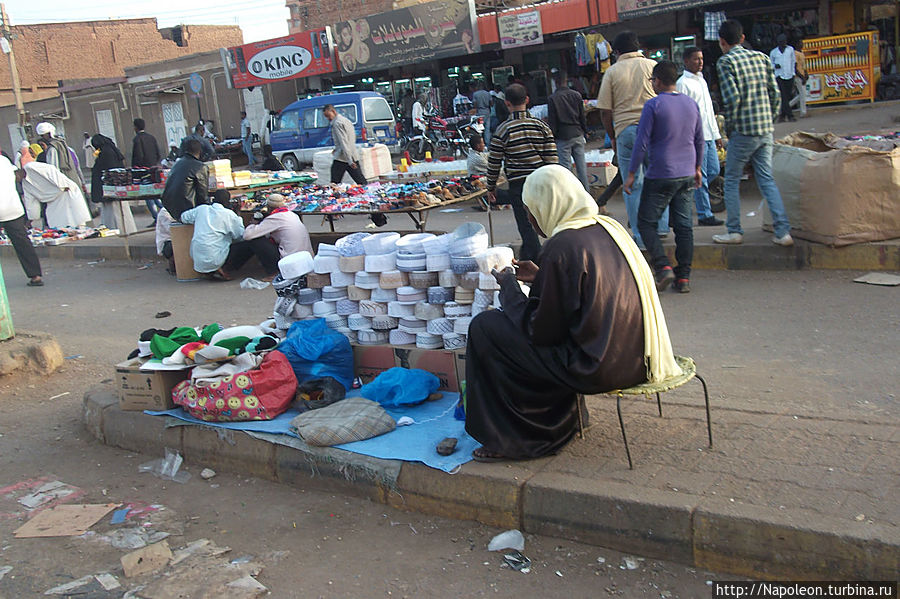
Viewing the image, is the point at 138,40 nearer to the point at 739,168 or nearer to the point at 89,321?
the point at 89,321

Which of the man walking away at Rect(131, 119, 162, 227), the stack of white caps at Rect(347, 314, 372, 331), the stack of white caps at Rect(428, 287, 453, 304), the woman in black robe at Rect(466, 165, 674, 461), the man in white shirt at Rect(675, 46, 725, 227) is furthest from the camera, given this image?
the man walking away at Rect(131, 119, 162, 227)

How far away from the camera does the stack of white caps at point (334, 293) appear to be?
17.2 feet

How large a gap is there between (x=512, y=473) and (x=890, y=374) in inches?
95.9

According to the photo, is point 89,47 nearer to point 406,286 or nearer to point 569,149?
point 569,149

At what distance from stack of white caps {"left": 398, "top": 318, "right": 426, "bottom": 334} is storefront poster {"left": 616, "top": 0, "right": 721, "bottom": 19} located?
1694 centimetres

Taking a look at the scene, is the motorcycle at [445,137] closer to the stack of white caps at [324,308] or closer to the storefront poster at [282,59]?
the storefront poster at [282,59]

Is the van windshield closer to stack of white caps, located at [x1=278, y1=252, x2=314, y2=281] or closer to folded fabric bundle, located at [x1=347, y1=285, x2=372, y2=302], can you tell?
stack of white caps, located at [x1=278, y1=252, x2=314, y2=281]

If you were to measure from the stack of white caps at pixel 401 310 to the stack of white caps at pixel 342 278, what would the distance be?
357mm

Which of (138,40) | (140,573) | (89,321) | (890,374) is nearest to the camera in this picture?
(140,573)

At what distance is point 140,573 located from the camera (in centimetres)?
354

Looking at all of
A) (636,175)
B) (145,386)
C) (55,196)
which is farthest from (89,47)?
(145,386)

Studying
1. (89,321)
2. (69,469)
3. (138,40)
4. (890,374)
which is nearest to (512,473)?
(890,374)

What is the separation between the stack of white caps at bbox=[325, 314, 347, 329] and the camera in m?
5.27

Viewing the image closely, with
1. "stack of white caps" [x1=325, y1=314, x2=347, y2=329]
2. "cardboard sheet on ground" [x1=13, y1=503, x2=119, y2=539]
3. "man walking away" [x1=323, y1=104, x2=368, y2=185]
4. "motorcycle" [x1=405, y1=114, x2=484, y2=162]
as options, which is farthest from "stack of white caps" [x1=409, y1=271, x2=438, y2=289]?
"motorcycle" [x1=405, y1=114, x2=484, y2=162]
